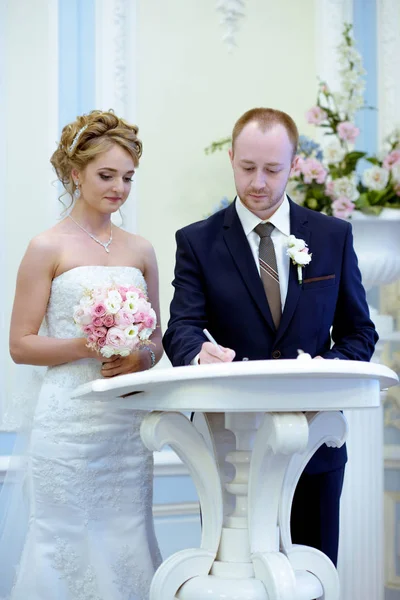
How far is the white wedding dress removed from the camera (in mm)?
2977

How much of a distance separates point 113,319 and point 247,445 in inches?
28.4

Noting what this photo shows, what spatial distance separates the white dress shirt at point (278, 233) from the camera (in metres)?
2.61

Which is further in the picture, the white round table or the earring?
the earring

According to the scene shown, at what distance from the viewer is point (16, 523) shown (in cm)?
321

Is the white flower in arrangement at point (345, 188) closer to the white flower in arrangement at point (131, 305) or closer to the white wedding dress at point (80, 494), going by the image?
the white wedding dress at point (80, 494)

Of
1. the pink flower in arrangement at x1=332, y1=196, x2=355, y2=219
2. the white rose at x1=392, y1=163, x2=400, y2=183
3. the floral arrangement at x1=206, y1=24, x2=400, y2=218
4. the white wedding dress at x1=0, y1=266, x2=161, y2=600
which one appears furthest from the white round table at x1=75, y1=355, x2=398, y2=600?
the white rose at x1=392, y1=163, x2=400, y2=183

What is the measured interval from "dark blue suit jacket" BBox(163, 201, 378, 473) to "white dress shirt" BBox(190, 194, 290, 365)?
2 cm

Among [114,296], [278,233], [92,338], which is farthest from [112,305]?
[278,233]

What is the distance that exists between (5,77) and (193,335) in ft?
7.77

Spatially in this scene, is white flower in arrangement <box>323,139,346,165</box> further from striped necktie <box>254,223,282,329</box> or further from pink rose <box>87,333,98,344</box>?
pink rose <box>87,333,98,344</box>

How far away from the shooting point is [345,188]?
399cm

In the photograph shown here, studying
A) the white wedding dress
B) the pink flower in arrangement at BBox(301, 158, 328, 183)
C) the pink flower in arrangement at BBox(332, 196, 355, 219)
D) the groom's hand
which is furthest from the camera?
the pink flower in arrangement at BBox(301, 158, 328, 183)

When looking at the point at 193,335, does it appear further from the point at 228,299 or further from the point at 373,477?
the point at 373,477

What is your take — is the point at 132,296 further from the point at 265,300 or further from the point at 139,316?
the point at 265,300
